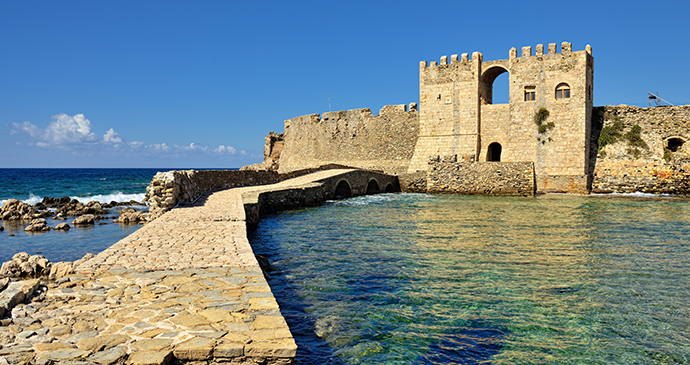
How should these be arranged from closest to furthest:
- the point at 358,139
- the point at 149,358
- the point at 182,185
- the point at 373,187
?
the point at 149,358 → the point at 182,185 → the point at 373,187 → the point at 358,139

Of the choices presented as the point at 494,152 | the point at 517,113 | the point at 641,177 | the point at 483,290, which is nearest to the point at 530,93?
the point at 517,113

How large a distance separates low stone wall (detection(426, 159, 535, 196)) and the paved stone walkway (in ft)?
67.7

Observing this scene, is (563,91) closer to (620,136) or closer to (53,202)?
(620,136)

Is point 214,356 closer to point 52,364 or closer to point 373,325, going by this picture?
point 52,364

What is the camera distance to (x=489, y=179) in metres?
24.7

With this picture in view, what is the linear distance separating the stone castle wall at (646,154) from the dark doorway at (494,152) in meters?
5.41

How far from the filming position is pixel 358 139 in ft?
109

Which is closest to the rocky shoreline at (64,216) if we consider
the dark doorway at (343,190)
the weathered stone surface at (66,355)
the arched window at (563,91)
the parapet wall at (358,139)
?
the dark doorway at (343,190)

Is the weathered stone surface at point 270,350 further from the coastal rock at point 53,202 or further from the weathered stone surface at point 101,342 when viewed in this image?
the coastal rock at point 53,202

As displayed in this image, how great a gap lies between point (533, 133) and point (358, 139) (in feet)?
41.4

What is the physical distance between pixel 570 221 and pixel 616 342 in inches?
420

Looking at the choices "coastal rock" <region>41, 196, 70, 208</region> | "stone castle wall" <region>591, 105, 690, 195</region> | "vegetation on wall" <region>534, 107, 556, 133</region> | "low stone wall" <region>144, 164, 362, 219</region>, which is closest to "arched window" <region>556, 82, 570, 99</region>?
"vegetation on wall" <region>534, 107, 556, 133</region>

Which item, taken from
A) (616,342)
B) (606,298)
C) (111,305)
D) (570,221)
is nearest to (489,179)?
(570,221)

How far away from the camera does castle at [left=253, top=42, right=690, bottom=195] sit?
24344 millimetres
